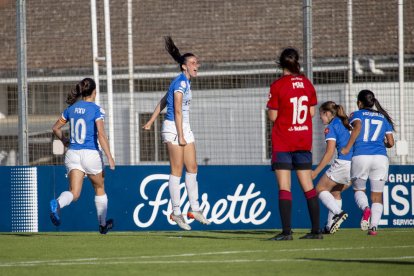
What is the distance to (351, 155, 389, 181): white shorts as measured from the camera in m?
13.3

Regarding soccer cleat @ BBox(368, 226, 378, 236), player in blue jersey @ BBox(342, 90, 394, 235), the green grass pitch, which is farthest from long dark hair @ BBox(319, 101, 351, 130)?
the green grass pitch

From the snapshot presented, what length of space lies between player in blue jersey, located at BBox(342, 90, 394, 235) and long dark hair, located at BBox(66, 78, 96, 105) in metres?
3.23

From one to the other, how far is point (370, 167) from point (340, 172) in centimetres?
66

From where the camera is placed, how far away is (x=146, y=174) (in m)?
16.1

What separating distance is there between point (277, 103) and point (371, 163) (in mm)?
2259

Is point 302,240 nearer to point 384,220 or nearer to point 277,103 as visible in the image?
point 277,103

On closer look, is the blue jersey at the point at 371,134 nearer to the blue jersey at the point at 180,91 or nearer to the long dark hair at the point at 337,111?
the long dark hair at the point at 337,111

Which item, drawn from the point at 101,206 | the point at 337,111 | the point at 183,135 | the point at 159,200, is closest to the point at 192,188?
the point at 183,135

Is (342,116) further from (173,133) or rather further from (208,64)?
(208,64)

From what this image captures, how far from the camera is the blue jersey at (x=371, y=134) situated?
1328 centimetres

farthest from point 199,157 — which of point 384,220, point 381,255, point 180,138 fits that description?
point 381,255

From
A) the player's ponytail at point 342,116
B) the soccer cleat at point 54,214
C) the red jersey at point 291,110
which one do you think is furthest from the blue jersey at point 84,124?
the player's ponytail at point 342,116

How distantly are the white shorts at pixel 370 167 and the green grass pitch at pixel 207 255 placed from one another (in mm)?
748

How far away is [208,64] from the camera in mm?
21281
